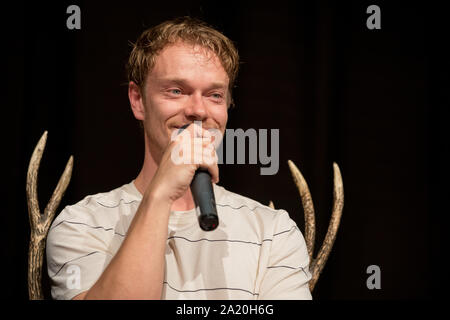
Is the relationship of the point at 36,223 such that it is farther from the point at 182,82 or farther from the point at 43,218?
the point at 182,82

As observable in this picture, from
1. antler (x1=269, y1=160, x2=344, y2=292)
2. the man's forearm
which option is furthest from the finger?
antler (x1=269, y1=160, x2=344, y2=292)

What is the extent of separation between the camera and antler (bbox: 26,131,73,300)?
57.6 inches

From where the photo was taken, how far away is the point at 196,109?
49.8 inches

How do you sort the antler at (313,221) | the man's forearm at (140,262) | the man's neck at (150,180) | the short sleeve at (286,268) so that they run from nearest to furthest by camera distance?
the man's forearm at (140,262)
the short sleeve at (286,268)
the man's neck at (150,180)
the antler at (313,221)

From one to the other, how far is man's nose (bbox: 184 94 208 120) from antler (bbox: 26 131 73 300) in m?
0.56

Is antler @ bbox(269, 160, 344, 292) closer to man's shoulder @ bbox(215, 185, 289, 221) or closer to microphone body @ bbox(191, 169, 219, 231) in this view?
man's shoulder @ bbox(215, 185, 289, 221)

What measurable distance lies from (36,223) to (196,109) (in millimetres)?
685

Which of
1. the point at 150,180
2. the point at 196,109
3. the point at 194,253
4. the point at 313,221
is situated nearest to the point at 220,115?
the point at 196,109

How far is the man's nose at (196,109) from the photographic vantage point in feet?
4.16

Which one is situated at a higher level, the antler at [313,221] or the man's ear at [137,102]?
the man's ear at [137,102]

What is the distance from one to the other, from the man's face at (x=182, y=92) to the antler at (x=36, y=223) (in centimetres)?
42

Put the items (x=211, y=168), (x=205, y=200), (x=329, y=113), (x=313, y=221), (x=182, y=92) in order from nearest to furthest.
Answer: (x=205, y=200), (x=211, y=168), (x=182, y=92), (x=313, y=221), (x=329, y=113)

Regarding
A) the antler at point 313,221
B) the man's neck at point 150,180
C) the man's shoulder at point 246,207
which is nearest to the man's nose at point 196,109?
the man's neck at point 150,180

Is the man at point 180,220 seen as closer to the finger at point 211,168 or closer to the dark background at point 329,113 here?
the finger at point 211,168
